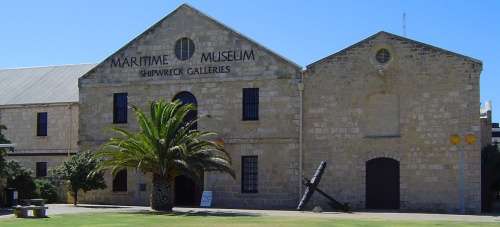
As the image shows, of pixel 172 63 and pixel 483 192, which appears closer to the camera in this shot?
pixel 483 192

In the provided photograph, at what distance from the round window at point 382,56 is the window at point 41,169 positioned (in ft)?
67.1

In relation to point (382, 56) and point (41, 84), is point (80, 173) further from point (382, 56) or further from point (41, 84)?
point (382, 56)

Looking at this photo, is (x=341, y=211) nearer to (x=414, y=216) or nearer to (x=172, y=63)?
(x=414, y=216)

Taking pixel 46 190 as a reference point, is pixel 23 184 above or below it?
above

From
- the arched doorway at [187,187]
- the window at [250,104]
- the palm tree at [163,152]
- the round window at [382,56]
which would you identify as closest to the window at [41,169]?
Answer: the arched doorway at [187,187]

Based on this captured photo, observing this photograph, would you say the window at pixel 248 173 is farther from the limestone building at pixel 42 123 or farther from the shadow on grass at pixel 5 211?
the shadow on grass at pixel 5 211

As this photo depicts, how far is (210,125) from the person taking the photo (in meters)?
38.0

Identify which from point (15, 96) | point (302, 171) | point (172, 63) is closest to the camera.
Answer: point (302, 171)

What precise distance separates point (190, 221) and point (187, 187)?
12.3 metres

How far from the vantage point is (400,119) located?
114 ft

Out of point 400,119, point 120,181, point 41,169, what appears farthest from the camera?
point 41,169

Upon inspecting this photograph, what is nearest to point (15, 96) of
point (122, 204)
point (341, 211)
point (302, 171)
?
point (122, 204)

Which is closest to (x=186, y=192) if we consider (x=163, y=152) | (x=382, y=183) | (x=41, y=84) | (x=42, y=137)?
(x=163, y=152)

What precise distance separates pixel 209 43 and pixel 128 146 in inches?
332
